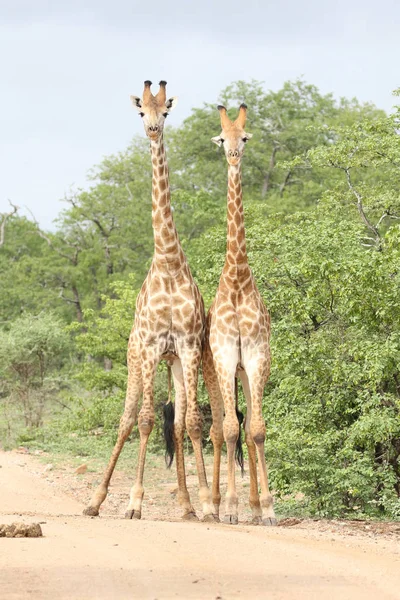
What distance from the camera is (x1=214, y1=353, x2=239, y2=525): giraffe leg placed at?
30.9 feet

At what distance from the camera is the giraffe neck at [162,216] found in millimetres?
10055

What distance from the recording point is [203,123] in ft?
132

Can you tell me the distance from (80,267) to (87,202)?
2.92 meters

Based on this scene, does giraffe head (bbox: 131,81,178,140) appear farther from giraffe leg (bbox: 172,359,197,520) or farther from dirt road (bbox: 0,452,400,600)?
dirt road (bbox: 0,452,400,600)

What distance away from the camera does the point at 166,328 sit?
9836 mm

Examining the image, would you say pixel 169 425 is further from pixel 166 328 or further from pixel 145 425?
pixel 166 328

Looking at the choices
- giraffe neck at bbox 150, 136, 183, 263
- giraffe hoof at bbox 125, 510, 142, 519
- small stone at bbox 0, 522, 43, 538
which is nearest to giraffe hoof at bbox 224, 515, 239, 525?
giraffe hoof at bbox 125, 510, 142, 519

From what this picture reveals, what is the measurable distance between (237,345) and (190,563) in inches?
135

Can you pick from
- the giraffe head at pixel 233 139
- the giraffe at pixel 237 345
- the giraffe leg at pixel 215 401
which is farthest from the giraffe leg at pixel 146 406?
the giraffe head at pixel 233 139

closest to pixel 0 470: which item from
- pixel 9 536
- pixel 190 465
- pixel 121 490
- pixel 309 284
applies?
pixel 121 490

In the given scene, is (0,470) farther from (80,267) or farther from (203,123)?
(203,123)

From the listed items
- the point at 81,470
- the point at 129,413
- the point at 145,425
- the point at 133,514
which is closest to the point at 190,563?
the point at 133,514

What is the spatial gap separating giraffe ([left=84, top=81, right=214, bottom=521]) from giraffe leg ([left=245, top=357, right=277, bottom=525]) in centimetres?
57

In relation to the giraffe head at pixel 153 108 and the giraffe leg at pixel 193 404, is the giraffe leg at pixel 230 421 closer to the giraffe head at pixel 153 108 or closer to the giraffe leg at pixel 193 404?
the giraffe leg at pixel 193 404
